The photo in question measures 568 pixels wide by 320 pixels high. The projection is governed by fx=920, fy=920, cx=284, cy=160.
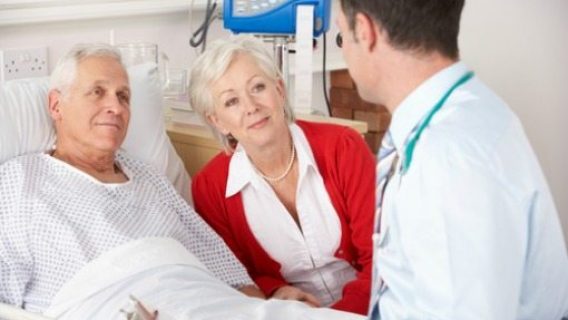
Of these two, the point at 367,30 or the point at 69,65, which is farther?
the point at 69,65

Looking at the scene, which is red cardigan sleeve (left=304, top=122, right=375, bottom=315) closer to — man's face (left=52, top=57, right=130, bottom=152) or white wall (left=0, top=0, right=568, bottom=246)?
man's face (left=52, top=57, right=130, bottom=152)

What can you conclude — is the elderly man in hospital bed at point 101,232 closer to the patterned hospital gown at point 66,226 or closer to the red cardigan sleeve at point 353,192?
the patterned hospital gown at point 66,226

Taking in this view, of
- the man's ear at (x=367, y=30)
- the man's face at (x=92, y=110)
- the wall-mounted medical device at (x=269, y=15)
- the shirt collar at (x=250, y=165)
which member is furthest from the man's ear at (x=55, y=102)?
the man's ear at (x=367, y=30)

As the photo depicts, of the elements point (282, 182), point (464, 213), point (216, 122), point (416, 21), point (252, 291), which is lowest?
point (252, 291)

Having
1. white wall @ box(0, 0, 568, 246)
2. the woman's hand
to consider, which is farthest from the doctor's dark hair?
white wall @ box(0, 0, 568, 246)

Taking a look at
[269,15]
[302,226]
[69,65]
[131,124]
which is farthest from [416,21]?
[269,15]

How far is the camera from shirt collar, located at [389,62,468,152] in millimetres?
1271

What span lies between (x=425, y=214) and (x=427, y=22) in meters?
0.28

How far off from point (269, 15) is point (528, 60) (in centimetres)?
110

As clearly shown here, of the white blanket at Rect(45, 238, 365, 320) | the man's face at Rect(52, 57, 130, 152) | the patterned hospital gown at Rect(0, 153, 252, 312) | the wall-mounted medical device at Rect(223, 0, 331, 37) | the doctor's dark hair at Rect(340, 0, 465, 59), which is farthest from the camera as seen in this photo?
the wall-mounted medical device at Rect(223, 0, 331, 37)

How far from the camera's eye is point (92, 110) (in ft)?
6.96

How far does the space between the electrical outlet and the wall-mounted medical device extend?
552mm

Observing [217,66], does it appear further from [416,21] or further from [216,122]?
[416,21]

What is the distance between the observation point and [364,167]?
2.17m
